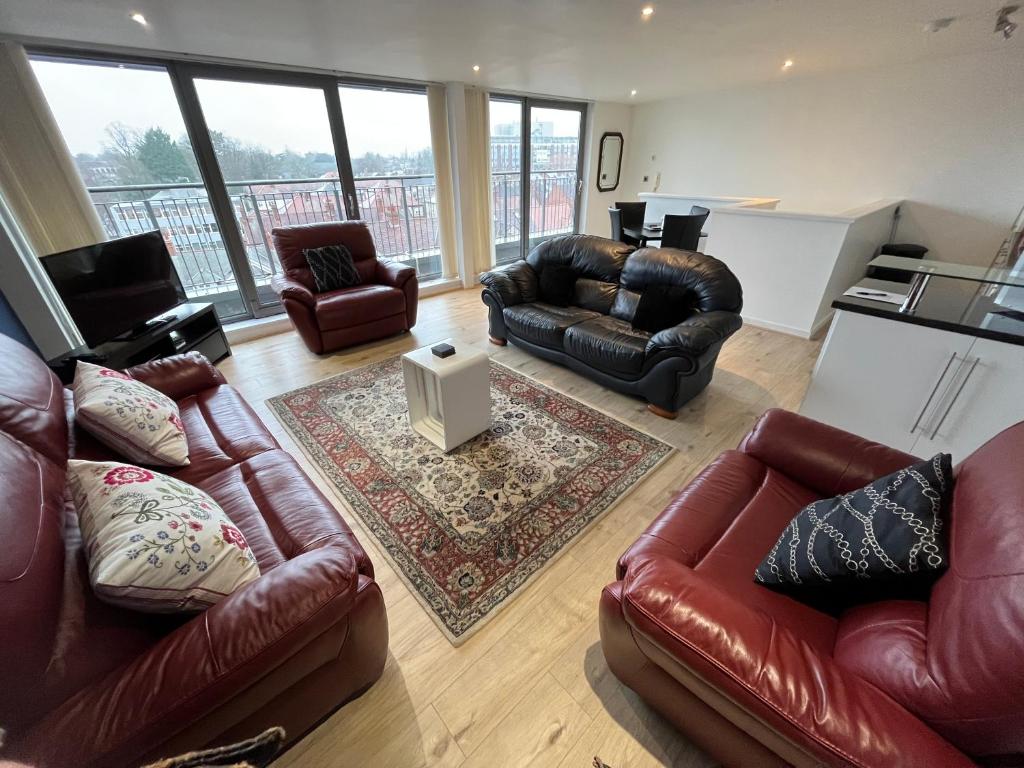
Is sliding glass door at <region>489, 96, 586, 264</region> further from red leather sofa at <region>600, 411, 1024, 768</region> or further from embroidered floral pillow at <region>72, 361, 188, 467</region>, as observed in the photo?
red leather sofa at <region>600, 411, 1024, 768</region>

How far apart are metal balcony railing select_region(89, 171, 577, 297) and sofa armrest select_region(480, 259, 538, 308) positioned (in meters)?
2.07

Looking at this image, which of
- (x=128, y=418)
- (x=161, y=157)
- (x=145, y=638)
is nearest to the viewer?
(x=145, y=638)

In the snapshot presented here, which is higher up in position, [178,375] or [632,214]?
[632,214]

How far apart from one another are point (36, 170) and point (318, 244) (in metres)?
1.69

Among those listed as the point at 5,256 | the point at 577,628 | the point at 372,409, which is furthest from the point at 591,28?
the point at 5,256

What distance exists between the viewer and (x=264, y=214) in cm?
381

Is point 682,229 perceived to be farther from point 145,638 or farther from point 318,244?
point 145,638

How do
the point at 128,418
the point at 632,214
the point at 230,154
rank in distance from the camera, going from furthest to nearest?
the point at 632,214, the point at 230,154, the point at 128,418

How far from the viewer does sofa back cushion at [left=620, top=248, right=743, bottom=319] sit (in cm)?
260

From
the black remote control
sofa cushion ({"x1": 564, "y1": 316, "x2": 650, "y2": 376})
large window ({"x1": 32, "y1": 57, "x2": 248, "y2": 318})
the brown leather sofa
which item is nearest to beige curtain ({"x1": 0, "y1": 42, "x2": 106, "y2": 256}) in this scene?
large window ({"x1": 32, "y1": 57, "x2": 248, "y2": 318})

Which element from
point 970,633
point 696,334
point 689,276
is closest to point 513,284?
point 689,276

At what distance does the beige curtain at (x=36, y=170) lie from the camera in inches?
96.4

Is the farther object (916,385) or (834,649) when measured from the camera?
(916,385)

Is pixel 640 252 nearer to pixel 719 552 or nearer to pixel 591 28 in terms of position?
pixel 591 28
